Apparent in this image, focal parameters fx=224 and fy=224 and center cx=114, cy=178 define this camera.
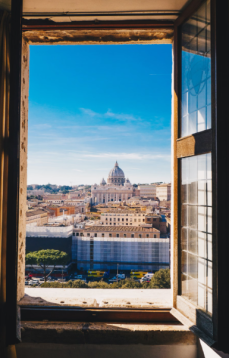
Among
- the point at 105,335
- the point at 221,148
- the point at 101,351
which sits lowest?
the point at 101,351

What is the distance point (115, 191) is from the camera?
1881 mm

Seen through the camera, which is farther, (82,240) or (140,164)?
(140,164)

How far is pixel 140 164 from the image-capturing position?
224 centimetres

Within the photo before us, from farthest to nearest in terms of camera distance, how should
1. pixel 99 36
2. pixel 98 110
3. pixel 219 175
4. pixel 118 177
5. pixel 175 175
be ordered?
pixel 98 110 < pixel 118 177 < pixel 99 36 < pixel 175 175 < pixel 219 175

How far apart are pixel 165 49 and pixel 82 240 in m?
1.79

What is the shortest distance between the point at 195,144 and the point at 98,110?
4.61 feet

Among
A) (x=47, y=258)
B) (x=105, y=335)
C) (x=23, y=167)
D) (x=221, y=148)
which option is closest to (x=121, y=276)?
(x=105, y=335)

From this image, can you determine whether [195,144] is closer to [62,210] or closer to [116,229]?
[116,229]

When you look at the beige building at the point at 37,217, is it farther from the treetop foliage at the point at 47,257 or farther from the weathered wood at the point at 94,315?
the weathered wood at the point at 94,315

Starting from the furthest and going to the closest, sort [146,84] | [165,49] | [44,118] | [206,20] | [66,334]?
[44,118] → [146,84] → [165,49] → [66,334] → [206,20]

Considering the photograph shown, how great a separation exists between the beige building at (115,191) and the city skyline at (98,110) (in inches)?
2.5

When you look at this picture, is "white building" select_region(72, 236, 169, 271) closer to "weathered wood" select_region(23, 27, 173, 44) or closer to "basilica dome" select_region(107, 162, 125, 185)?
"basilica dome" select_region(107, 162, 125, 185)

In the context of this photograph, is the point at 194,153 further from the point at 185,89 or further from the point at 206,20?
the point at 206,20

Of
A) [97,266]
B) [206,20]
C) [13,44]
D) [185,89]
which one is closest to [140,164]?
[185,89]
